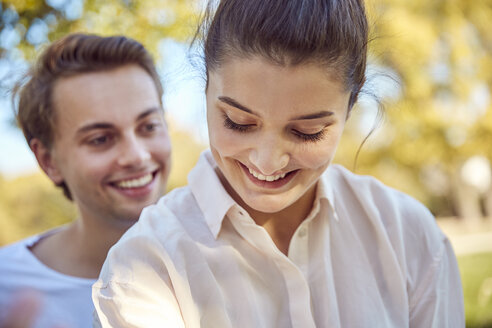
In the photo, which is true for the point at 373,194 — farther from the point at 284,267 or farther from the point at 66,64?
the point at 66,64

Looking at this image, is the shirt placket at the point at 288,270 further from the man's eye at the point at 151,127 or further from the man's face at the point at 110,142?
the man's eye at the point at 151,127

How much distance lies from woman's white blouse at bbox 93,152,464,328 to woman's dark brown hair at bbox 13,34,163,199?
3.92 ft

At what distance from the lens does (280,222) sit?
1.90m

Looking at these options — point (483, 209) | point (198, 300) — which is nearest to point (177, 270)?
point (198, 300)

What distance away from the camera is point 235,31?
5.26ft

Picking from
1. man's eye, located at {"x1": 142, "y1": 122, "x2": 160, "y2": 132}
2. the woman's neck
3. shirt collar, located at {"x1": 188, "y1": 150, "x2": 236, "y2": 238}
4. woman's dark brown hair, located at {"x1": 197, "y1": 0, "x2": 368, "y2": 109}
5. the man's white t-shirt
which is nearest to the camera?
woman's dark brown hair, located at {"x1": 197, "y1": 0, "x2": 368, "y2": 109}

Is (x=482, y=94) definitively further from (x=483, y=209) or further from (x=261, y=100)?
(x=261, y=100)

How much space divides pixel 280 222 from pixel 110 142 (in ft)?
3.97

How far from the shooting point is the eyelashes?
159 cm

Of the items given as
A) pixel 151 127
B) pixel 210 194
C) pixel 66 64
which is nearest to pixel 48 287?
pixel 151 127

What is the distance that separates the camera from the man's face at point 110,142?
268cm

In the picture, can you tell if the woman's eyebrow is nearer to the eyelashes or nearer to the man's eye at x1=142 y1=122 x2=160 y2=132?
the eyelashes

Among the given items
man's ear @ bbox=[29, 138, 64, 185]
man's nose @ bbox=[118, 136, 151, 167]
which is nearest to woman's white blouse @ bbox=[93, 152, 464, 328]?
man's nose @ bbox=[118, 136, 151, 167]

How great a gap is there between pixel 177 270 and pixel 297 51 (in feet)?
2.52
